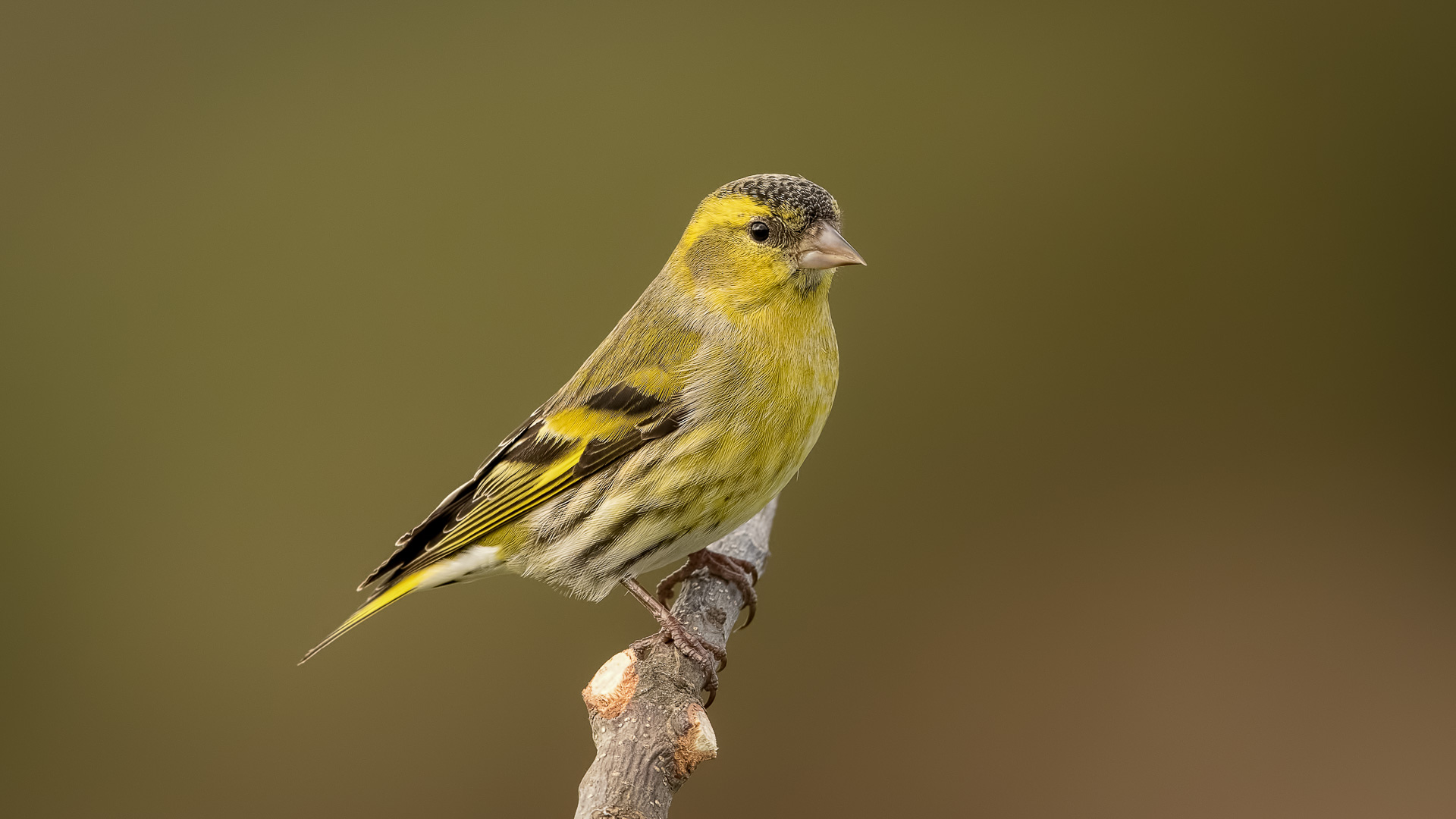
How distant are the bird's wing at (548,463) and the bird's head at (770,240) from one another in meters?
0.34

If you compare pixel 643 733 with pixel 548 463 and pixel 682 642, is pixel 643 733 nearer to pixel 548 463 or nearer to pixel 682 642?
pixel 682 642

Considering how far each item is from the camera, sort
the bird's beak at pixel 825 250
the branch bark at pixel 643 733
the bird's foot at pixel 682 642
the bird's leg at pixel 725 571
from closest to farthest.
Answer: the branch bark at pixel 643 733 < the bird's foot at pixel 682 642 < the bird's beak at pixel 825 250 < the bird's leg at pixel 725 571

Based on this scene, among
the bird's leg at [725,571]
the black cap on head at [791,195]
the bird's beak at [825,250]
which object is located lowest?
the bird's leg at [725,571]

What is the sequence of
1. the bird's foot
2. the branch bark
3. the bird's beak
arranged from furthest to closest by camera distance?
the bird's beak → the bird's foot → the branch bark

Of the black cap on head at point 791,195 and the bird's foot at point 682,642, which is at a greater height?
the black cap on head at point 791,195

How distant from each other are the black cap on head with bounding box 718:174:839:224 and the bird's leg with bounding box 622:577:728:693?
1.03 m

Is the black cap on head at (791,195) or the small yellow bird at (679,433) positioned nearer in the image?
the small yellow bird at (679,433)

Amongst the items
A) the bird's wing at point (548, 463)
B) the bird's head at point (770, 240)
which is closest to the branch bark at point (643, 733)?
the bird's wing at point (548, 463)

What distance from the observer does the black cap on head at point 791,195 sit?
9.43 feet

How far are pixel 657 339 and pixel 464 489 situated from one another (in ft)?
2.15

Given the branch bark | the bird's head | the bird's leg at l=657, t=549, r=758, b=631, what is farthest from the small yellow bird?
the bird's leg at l=657, t=549, r=758, b=631

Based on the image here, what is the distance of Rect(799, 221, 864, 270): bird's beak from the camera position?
280cm

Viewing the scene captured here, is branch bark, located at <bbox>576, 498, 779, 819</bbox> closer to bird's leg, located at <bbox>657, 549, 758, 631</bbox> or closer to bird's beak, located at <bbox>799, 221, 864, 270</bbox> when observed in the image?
bird's leg, located at <bbox>657, 549, 758, 631</bbox>

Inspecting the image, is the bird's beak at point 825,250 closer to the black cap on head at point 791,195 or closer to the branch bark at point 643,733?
the black cap on head at point 791,195
